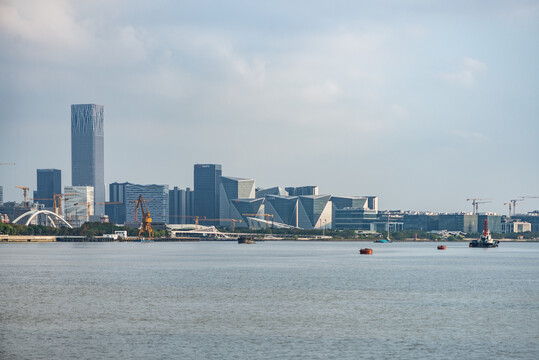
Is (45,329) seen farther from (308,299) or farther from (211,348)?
(308,299)

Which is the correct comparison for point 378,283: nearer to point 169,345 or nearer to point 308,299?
point 308,299

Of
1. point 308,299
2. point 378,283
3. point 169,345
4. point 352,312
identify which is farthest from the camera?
point 378,283

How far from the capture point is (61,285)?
84375 mm

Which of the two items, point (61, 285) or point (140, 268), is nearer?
point (61, 285)

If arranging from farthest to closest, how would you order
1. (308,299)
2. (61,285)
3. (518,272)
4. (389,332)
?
(518,272)
(61,285)
(308,299)
(389,332)

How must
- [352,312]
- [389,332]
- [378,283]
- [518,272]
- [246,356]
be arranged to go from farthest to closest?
[518,272], [378,283], [352,312], [389,332], [246,356]

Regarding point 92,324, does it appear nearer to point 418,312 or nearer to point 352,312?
point 352,312

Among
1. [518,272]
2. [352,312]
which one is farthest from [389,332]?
[518,272]

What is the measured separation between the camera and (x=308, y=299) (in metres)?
70.3

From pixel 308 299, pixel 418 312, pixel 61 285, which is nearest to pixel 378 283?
pixel 308 299

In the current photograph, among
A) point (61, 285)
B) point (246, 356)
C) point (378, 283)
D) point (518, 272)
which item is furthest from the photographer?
point (518, 272)

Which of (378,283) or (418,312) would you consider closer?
(418,312)

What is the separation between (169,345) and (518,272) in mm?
80899

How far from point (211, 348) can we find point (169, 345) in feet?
8.65
